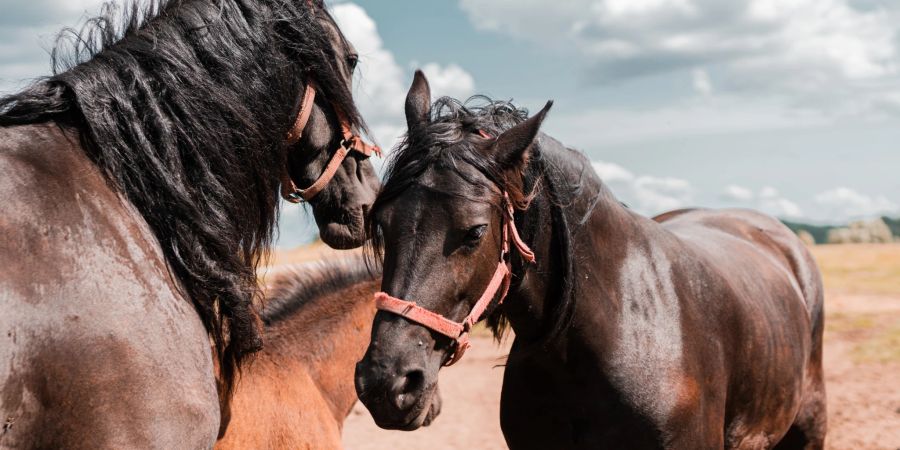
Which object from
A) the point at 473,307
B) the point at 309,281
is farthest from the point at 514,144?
the point at 309,281

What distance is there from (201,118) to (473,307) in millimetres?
1083

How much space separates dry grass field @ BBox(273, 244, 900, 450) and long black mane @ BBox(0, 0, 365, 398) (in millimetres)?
2515

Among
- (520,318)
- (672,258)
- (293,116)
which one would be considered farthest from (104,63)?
(672,258)

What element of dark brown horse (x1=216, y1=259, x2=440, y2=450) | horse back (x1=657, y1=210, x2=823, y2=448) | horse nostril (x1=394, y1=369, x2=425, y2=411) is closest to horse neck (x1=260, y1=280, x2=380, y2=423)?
dark brown horse (x1=216, y1=259, x2=440, y2=450)

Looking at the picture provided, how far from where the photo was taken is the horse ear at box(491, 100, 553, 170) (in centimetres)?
279

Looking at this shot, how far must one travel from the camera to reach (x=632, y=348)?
3207 millimetres

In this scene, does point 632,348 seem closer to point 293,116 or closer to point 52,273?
point 293,116

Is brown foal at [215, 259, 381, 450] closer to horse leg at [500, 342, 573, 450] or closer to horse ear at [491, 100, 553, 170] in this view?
horse leg at [500, 342, 573, 450]

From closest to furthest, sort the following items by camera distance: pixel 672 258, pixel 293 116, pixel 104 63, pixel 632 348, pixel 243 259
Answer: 1. pixel 104 63
2. pixel 243 259
3. pixel 293 116
4. pixel 632 348
5. pixel 672 258

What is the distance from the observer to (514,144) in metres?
2.81

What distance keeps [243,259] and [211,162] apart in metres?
0.37

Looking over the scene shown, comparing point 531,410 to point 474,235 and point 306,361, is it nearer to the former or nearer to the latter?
point 474,235

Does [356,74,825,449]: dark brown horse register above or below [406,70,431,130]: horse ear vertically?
below

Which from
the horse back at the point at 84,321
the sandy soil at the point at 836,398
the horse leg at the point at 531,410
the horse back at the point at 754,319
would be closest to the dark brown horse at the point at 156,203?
the horse back at the point at 84,321
